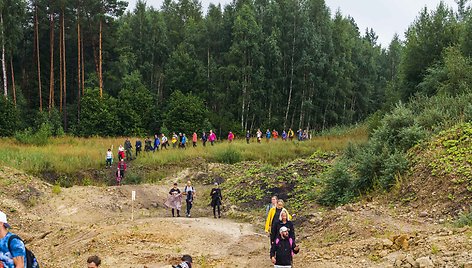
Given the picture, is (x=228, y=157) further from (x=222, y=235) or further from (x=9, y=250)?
(x=9, y=250)

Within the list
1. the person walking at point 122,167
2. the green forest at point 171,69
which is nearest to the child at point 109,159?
the person walking at point 122,167

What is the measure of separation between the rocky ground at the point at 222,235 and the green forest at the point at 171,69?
945 inches

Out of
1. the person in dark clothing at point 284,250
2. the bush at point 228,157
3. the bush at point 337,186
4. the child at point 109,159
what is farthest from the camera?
the bush at point 228,157

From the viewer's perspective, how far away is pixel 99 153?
32.8 metres

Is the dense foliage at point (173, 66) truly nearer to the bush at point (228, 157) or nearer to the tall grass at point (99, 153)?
the tall grass at point (99, 153)

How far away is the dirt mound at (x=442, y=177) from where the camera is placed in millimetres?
15287

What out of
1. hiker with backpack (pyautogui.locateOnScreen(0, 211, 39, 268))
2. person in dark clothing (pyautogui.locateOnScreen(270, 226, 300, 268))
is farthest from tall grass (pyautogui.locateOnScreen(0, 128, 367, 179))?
hiker with backpack (pyautogui.locateOnScreen(0, 211, 39, 268))

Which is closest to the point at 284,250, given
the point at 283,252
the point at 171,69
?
the point at 283,252

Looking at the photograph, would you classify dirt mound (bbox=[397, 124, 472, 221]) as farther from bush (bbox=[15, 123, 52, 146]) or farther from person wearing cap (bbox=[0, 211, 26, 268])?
bush (bbox=[15, 123, 52, 146])

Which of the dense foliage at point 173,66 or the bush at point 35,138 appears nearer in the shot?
the bush at point 35,138

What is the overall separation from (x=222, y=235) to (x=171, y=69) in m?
43.9

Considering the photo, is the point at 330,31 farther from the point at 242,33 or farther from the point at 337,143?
the point at 337,143

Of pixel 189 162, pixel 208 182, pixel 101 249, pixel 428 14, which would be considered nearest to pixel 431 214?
pixel 101 249

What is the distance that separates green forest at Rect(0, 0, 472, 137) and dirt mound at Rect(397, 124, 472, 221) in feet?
84.3
